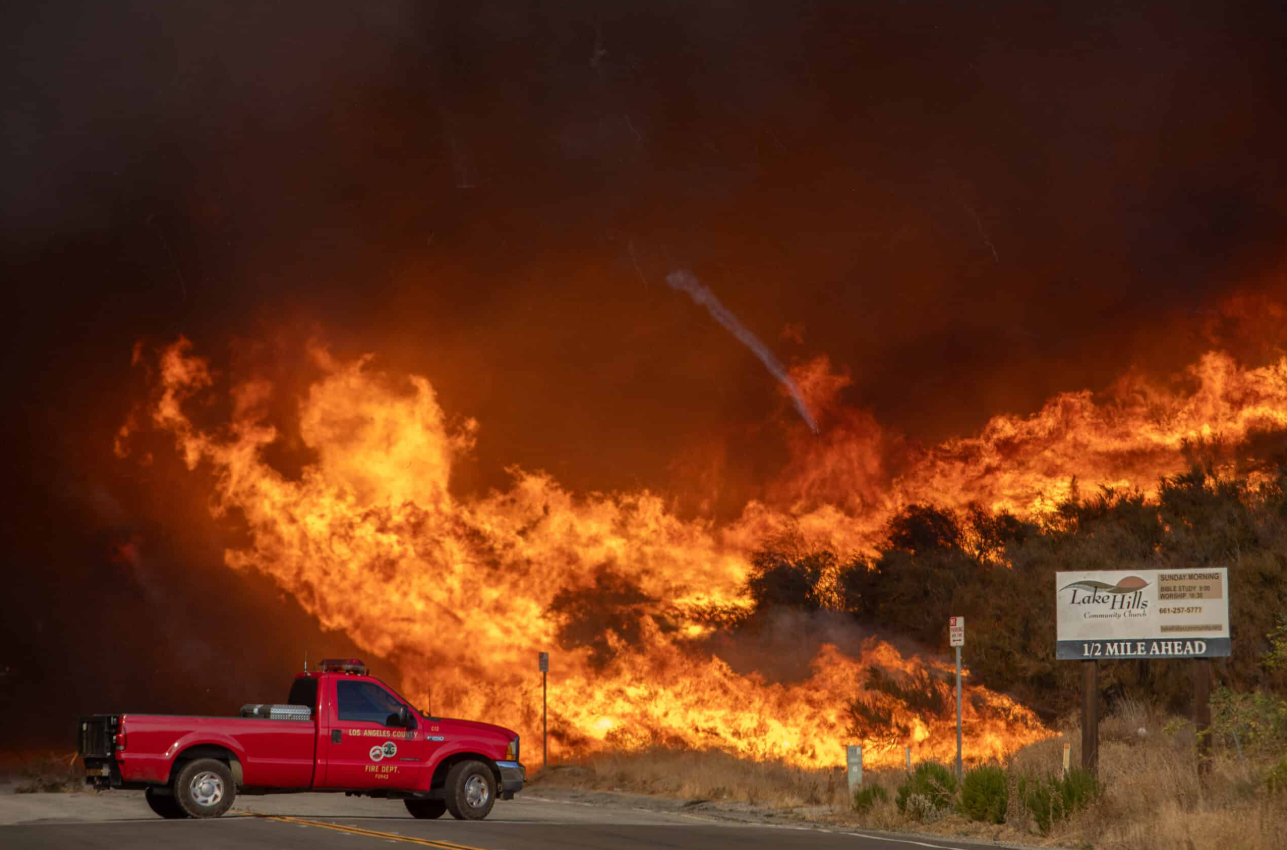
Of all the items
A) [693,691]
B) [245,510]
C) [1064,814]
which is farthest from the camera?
[245,510]

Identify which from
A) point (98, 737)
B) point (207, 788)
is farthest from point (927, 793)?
point (98, 737)

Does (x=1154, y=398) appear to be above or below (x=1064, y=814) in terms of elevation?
above

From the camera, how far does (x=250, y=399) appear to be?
45.6m

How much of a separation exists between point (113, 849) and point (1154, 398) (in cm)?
3914

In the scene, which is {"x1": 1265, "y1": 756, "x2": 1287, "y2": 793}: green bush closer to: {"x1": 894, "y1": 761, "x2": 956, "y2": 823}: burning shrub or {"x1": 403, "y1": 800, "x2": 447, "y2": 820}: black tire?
{"x1": 894, "y1": 761, "x2": 956, "y2": 823}: burning shrub

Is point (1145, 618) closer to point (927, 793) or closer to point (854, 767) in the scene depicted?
point (927, 793)

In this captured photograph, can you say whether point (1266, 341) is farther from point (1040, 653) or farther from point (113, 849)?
point (113, 849)

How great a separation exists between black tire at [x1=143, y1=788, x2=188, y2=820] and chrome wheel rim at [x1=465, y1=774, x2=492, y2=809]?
170 inches

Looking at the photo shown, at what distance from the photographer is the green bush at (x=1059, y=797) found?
2017 cm

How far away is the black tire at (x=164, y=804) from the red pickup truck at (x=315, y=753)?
0.07 ft

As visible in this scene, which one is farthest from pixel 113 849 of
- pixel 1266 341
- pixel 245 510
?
pixel 1266 341

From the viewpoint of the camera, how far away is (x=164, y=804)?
71.1 feet

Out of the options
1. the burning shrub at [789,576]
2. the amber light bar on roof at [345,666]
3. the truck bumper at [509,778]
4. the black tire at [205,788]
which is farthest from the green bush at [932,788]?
the burning shrub at [789,576]

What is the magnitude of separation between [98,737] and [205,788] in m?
1.74
